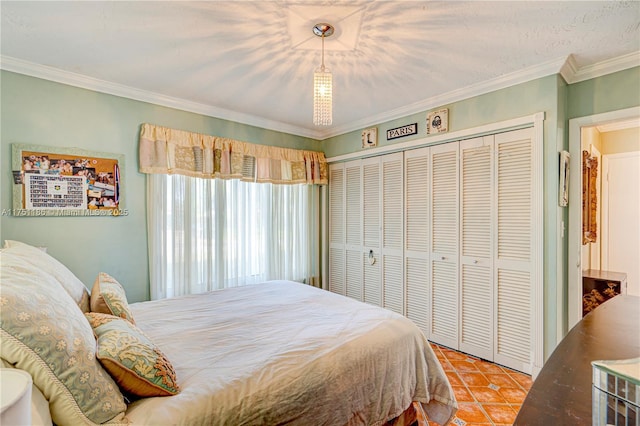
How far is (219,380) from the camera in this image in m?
1.25

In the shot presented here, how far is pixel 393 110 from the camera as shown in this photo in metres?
3.48

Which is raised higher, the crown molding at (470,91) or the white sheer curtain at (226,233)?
the crown molding at (470,91)

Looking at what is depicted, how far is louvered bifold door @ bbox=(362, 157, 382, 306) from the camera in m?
3.79

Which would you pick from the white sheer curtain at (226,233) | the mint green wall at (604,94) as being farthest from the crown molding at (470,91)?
the white sheer curtain at (226,233)

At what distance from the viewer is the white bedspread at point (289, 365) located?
118 centimetres

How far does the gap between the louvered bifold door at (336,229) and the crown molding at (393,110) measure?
844mm

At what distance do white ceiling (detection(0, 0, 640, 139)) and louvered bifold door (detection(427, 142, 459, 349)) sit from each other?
65 centimetres

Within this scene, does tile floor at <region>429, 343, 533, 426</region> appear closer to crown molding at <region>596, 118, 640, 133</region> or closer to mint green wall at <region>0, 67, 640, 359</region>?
mint green wall at <region>0, 67, 640, 359</region>

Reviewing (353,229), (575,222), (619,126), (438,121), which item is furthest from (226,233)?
(619,126)

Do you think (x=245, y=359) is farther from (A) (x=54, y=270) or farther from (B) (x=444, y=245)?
(B) (x=444, y=245)

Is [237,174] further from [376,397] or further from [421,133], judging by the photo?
[376,397]

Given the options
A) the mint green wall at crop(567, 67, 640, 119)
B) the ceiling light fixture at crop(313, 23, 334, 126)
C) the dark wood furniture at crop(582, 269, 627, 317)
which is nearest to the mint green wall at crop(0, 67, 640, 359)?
the mint green wall at crop(567, 67, 640, 119)

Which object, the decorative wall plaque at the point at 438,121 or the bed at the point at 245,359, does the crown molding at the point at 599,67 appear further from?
the bed at the point at 245,359

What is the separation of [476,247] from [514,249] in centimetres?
33
